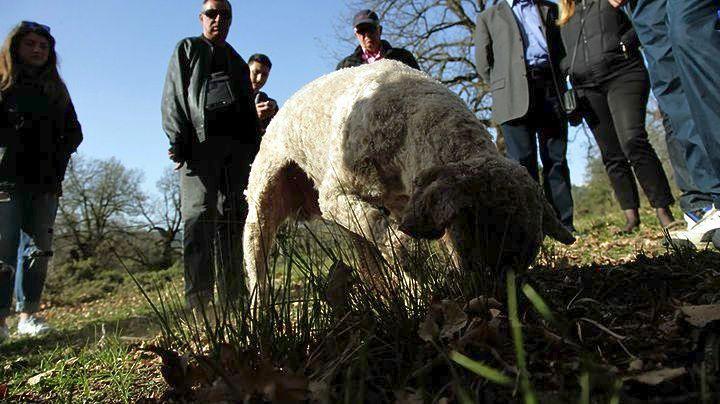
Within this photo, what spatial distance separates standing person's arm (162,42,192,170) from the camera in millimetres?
5008

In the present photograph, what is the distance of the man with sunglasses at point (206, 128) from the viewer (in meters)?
4.98

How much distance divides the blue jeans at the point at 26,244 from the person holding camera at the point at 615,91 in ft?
20.7

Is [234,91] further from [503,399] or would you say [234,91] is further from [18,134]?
[503,399]

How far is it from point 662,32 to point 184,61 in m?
4.51

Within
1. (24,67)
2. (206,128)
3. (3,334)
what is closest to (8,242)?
(3,334)

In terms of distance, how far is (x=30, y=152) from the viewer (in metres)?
5.04

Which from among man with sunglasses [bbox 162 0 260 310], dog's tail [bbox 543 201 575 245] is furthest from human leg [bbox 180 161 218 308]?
dog's tail [bbox 543 201 575 245]

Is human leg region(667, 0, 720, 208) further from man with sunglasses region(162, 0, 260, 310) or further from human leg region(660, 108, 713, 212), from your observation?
man with sunglasses region(162, 0, 260, 310)

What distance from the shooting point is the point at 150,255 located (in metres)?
21.9

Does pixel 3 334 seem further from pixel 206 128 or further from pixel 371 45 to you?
pixel 371 45

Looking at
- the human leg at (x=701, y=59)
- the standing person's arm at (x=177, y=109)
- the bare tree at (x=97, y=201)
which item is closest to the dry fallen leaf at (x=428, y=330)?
the human leg at (x=701, y=59)

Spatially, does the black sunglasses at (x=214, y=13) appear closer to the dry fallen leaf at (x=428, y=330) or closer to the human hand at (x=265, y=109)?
the human hand at (x=265, y=109)

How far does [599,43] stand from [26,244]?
23.6ft

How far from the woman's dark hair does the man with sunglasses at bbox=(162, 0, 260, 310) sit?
4.49 ft
